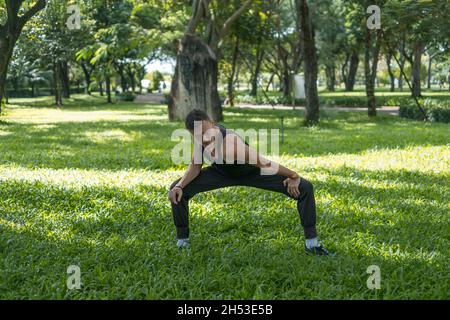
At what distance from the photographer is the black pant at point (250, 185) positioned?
4434 millimetres

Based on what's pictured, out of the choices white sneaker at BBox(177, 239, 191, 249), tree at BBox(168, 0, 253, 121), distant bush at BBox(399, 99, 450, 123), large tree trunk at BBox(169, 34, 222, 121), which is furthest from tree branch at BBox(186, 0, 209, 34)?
white sneaker at BBox(177, 239, 191, 249)

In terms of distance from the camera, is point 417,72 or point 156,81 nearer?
point 417,72

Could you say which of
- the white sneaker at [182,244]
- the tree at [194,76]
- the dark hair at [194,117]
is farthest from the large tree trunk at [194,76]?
the dark hair at [194,117]

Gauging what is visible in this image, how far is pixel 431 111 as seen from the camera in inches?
733

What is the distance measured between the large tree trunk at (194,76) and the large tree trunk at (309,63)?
350 centimetres

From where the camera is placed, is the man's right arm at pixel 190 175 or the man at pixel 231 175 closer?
the man at pixel 231 175

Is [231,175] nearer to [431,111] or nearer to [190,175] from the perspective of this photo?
[190,175]

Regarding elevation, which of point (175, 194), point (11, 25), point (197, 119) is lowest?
point (175, 194)

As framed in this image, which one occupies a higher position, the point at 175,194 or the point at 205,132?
the point at 205,132

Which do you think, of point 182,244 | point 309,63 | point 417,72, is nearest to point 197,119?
point 182,244

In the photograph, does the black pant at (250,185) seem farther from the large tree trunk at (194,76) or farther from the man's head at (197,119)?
the large tree trunk at (194,76)

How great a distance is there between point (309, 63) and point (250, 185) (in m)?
12.2

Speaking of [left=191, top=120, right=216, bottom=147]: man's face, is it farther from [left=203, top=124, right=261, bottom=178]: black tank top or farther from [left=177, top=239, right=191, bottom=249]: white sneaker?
[left=177, top=239, right=191, bottom=249]: white sneaker
